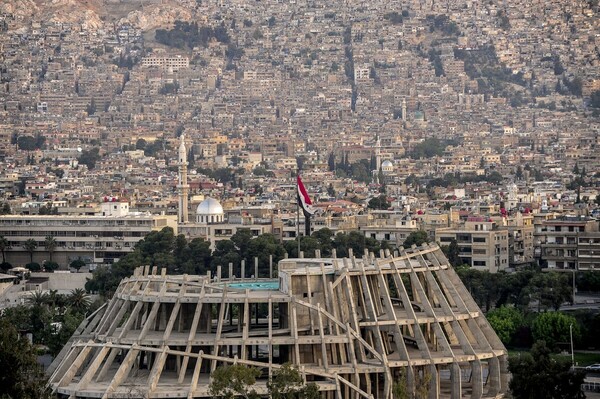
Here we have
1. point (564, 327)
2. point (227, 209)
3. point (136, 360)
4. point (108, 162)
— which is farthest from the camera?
point (108, 162)

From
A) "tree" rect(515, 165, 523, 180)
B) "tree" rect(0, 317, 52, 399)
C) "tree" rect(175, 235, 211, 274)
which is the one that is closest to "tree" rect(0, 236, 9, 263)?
"tree" rect(175, 235, 211, 274)

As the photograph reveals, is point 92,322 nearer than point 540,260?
Yes

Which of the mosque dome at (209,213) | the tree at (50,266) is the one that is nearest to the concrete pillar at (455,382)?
the tree at (50,266)

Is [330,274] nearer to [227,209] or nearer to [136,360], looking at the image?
[136,360]

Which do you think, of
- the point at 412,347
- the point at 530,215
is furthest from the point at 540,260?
the point at 412,347

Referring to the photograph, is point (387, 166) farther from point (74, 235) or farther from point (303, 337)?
point (303, 337)

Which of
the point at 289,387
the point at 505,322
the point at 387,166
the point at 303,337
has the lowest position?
the point at 505,322

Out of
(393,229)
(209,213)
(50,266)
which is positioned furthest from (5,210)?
(393,229)
